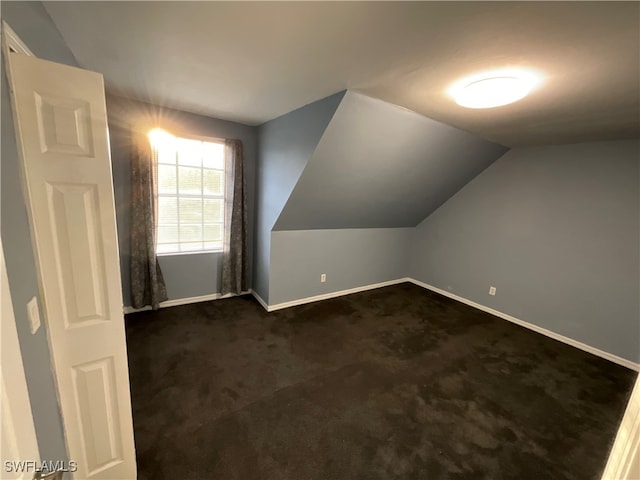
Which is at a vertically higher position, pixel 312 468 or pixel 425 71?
pixel 425 71

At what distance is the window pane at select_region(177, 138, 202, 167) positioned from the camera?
306 cm

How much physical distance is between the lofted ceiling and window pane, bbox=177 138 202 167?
0.85 meters

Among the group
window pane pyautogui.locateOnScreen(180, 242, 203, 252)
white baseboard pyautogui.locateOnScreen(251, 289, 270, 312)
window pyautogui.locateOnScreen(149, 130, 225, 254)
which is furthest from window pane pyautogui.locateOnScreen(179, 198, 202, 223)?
white baseboard pyautogui.locateOnScreen(251, 289, 270, 312)

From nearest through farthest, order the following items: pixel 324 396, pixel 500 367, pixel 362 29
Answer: pixel 362 29 → pixel 324 396 → pixel 500 367

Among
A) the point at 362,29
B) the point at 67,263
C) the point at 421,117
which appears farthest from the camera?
the point at 421,117

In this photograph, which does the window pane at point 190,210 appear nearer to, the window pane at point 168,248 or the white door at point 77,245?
the window pane at point 168,248

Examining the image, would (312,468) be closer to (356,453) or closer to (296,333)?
(356,453)

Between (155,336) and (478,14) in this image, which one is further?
(155,336)

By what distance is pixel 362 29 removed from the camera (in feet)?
4.02

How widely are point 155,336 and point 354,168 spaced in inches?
102

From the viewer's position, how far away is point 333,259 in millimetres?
3791

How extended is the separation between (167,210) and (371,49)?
2767 millimetres

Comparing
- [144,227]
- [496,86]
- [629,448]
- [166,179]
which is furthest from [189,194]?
[629,448]

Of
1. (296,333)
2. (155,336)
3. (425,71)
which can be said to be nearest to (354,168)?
(425,71)
